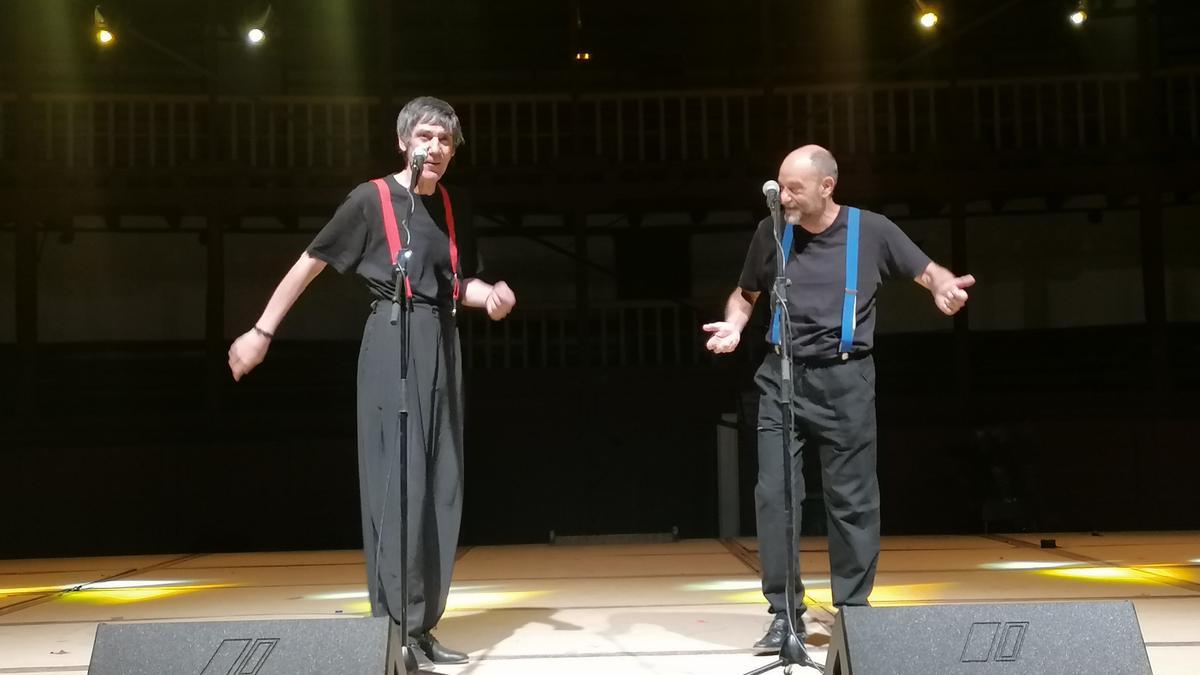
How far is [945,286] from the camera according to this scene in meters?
3.20

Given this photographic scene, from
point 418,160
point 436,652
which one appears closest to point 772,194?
point 418,160

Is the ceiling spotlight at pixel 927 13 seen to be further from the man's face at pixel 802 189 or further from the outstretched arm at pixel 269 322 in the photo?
the outstretched arm at pixel 269 322

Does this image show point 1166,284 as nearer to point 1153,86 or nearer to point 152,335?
point 1153,86

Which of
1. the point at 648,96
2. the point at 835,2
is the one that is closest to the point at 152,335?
the point at 648,96

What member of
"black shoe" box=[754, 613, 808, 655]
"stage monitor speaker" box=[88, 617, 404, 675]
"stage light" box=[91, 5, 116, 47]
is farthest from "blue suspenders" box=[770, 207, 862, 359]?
"stage light" box=[91, 5, 116, 47]

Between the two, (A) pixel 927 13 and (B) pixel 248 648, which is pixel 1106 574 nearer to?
(B) pixel 248 648

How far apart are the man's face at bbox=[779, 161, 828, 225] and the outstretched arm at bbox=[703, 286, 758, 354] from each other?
32 centimetres

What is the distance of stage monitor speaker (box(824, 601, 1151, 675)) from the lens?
2283 mm

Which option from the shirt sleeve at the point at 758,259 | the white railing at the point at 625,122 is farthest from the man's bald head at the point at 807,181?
the white railing at the point at 625,122

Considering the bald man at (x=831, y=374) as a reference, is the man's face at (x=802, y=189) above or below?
above

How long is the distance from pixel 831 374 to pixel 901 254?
14.7 inches

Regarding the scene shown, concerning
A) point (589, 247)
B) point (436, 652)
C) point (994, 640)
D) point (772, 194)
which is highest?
point (589, 247)

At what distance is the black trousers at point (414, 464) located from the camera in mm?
3014

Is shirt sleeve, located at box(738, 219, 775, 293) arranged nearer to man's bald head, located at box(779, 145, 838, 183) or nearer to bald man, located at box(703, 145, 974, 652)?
bald man, located at box(703, 145, 974, 652)
